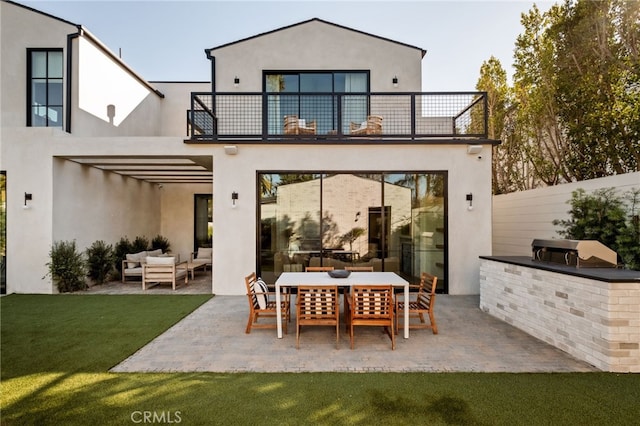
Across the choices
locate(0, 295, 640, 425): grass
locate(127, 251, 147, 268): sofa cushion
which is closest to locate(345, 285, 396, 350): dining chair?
locate(0, 295, 640, 425): grass

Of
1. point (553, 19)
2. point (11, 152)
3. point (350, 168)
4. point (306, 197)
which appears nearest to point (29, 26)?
point (11, 152)

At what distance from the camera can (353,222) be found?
24.6ft

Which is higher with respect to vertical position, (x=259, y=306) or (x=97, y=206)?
(x=97, y=206)

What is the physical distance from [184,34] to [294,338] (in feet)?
39.2

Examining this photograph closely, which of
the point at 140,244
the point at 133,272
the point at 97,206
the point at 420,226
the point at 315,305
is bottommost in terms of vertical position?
the point at 133,272

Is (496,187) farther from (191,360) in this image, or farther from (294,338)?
(191,360)

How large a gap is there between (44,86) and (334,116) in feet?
26.1

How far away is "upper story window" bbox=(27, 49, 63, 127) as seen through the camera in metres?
8.59

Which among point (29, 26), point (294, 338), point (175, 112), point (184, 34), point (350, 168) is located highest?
A: point (184, 34)

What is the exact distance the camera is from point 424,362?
3.84 m

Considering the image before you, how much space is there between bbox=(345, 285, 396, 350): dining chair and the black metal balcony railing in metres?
4.34

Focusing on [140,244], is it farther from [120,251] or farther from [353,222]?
[353,222]

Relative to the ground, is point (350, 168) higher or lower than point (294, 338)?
higher

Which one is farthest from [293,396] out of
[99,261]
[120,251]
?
[120,251]
